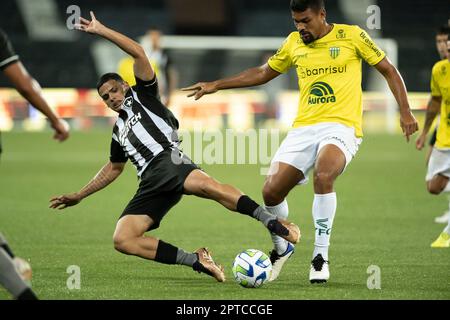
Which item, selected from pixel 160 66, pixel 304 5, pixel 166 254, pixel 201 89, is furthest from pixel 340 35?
pixel 160 66

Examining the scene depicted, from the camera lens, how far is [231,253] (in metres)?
9.81

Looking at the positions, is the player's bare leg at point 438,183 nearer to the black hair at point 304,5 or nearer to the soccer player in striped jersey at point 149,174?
the black hair at point 304,5

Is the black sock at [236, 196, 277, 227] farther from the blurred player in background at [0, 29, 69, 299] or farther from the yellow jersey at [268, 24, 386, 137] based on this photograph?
the blurred player in background at [0, 29, 69, 299]

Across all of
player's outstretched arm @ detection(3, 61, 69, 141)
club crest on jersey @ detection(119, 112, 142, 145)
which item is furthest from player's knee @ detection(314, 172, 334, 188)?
player's outstretched arm @ detection(3, 61, 69, 141)

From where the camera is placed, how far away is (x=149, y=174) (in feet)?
26.8

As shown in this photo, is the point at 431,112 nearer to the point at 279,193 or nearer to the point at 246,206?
the point at 279,193

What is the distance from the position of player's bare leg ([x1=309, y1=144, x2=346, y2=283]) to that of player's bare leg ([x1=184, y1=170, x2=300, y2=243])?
1.49ft

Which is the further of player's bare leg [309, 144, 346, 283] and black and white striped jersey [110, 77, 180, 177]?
black and white striped jersey [110, 77, 180, 177]

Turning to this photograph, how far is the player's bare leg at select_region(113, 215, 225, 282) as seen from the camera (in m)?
8.02

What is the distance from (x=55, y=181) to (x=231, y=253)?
300 inches

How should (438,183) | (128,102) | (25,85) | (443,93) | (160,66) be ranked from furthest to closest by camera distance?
1. (160,66)
2. (438,183)
3. (443,93)
4. (128,102)
5. (25,85)

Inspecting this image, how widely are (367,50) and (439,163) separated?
354cm

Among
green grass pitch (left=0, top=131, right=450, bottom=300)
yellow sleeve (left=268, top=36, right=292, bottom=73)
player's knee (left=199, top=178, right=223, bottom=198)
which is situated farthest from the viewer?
yellow sleeve (left=268, top=36, right=292, bottom=73)

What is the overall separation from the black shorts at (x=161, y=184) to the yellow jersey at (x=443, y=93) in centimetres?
400
